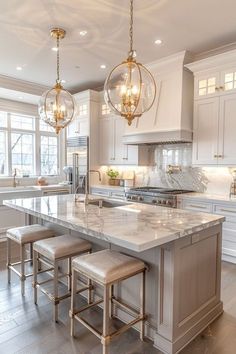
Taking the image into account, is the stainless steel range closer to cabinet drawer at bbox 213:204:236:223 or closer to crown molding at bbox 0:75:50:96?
cabinet drawer at bbox 213:204:236:223

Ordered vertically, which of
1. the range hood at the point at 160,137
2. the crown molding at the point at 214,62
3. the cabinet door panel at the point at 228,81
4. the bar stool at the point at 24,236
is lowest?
the bar stool at the point at 24,236

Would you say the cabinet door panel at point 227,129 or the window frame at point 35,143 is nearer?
the cabinet door panel at point 227,129

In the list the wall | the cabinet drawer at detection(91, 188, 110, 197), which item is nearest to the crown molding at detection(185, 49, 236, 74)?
the wall

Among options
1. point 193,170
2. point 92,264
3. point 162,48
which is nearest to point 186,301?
point 92,264

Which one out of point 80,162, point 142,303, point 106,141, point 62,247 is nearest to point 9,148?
point 80,162

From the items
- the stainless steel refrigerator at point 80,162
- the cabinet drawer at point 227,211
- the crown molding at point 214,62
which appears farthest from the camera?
the stainless steel refrigerator at point 80,162

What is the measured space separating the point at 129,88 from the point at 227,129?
6.94 ft

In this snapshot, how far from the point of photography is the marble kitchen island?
1.87m

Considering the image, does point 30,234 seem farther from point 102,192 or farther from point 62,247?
point 102,192

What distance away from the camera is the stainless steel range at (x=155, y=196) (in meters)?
4.12

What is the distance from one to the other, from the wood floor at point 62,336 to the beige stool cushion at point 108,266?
587 mm

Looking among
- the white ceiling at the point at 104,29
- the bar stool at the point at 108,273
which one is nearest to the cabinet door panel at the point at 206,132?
the white ceiling at the point at 104,29

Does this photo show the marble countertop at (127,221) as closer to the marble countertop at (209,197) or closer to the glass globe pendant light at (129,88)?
the glass globe pendant light at (129,88)

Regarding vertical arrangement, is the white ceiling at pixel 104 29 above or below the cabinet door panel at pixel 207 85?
above
